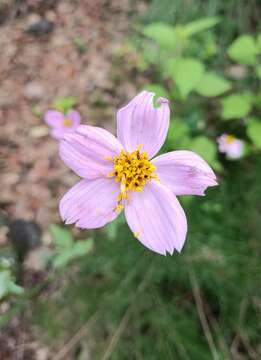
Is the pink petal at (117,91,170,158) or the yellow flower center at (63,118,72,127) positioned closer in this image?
A: the pink petal at (117,91,170,158)

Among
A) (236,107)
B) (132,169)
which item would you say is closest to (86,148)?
(132,169)

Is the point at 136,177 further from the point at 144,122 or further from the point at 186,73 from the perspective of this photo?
the point at 186,73

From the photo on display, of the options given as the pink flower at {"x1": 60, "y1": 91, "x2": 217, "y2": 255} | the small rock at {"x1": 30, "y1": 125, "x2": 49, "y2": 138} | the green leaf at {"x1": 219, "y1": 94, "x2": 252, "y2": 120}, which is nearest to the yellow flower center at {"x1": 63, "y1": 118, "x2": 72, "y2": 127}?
the small rock at {"x1": 30, "y1": 125, "x2": 49, "y2": 138}

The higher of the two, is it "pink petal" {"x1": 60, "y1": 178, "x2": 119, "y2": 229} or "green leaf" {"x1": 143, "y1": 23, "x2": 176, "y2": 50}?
"green leaf" {"x1": 143, "y1": 23, "x2": 176, "y2": 50}

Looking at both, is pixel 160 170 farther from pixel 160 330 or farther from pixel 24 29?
pixel 24 29

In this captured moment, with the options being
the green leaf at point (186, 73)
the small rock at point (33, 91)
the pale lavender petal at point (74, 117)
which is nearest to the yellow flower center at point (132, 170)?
the green leaf at point (186, 73)

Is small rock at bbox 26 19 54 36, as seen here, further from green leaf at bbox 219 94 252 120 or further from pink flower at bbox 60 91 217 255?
pink flower at bbox 60 91 217 255
